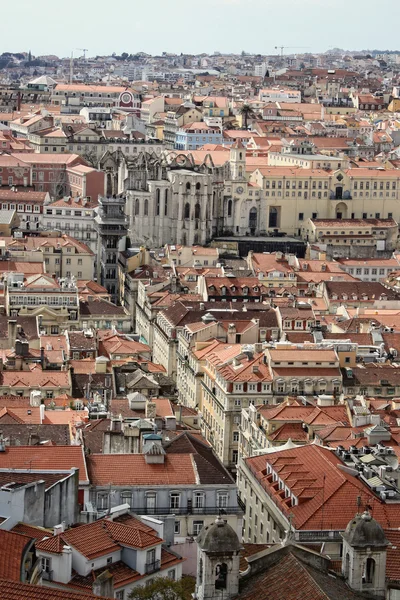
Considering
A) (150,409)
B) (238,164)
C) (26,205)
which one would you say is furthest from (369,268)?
(150,409)

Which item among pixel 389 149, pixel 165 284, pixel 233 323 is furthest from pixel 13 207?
pixel 389 149

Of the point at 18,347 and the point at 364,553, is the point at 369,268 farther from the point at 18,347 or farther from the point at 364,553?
the point at 364,553

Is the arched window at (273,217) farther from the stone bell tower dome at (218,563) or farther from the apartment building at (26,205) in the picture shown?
the stone bell tower dome at (218,563)

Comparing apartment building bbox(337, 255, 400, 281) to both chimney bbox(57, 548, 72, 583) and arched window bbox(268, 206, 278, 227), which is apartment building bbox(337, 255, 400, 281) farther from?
chimney bbox(57, 548, 72, 583)

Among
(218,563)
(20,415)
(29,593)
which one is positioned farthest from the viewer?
(20,415)

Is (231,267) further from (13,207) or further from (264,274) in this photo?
(13,207)
